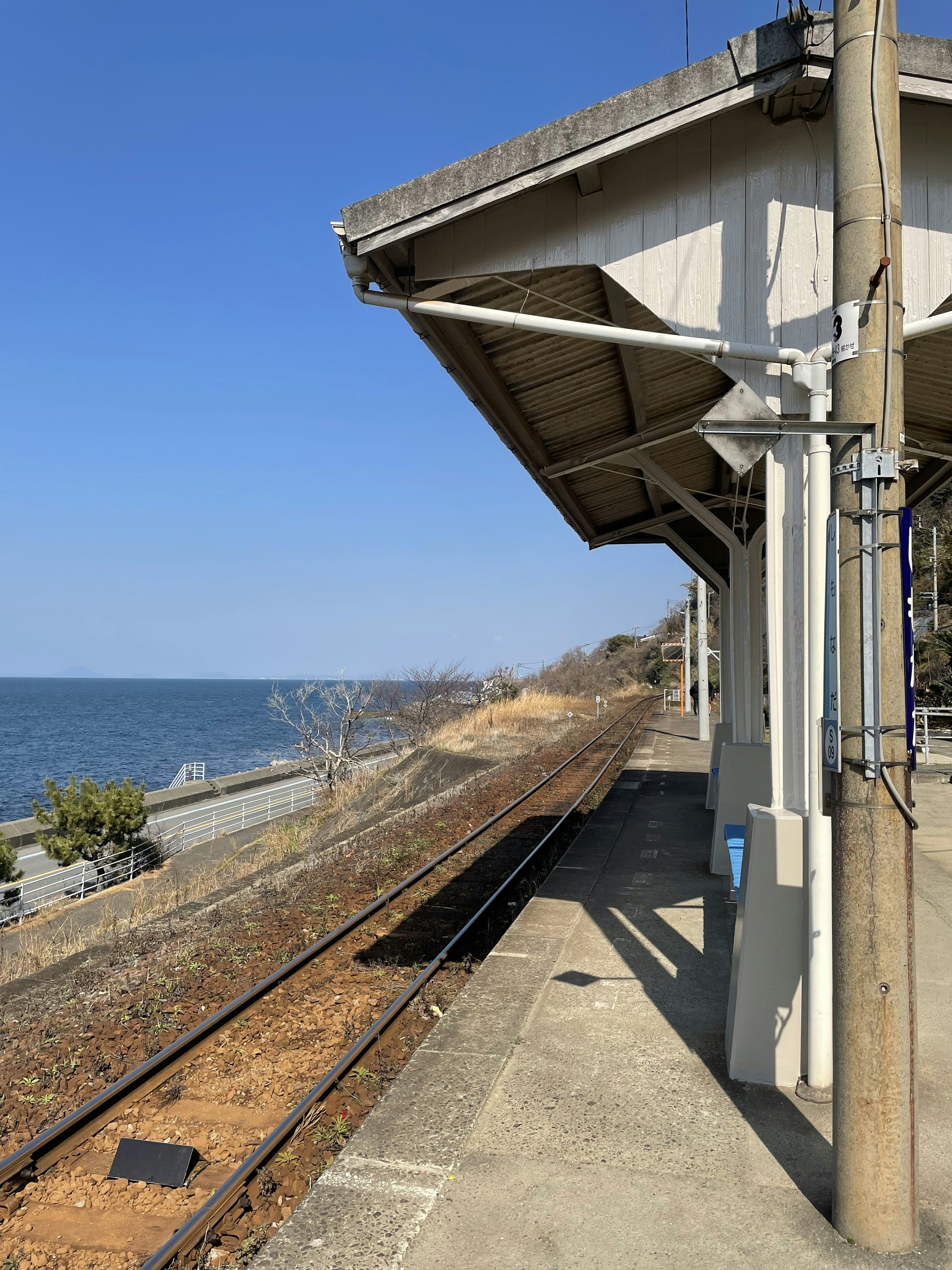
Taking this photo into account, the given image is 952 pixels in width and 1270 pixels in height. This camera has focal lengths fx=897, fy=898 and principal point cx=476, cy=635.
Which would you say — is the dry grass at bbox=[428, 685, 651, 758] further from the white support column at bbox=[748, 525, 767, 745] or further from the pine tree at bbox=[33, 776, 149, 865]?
the white support column at bbox=[748, 525, 767, 745]

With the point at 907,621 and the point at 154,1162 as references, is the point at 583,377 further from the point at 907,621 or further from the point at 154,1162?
the point at 154,1162

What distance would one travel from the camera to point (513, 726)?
29.3 m

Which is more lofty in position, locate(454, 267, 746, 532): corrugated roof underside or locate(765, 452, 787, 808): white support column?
locate(454, 267, 746, 532): corrugated roof underside

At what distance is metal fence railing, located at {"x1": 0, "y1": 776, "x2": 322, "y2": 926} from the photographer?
17484mm

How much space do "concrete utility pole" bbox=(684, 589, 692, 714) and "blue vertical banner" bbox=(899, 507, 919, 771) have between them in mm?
28606

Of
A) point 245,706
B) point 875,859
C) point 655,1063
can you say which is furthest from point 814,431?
point 245,706

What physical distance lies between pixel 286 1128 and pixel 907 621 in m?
3.96

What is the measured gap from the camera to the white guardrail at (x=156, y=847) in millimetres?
17469

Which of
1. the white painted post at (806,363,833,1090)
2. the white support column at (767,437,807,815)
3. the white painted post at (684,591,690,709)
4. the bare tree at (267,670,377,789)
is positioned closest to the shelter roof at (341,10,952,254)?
the white painted post at (806,363,833,1090)

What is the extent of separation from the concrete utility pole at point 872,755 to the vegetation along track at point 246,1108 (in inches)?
101

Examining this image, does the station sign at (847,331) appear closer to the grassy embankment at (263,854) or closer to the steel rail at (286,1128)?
the steel rail at (286,1128)

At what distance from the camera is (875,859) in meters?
2.99

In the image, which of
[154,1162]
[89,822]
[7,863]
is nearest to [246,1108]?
[154,1162]

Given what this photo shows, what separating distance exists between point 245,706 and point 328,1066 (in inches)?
6109
